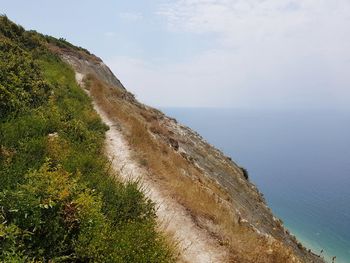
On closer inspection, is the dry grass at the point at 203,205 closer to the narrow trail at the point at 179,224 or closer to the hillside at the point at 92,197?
the hillside at the point at 92,197

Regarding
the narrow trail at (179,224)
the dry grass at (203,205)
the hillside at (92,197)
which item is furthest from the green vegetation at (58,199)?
the dry grass at (203,205)

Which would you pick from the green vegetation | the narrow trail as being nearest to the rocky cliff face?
the narrow trail

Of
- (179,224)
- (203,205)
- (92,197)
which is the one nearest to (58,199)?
(92,197)

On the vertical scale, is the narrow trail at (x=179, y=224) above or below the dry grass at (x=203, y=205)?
below

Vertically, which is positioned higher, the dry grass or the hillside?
the dry grass

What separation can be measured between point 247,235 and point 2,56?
13590mm

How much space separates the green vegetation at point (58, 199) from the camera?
6680 millimetres

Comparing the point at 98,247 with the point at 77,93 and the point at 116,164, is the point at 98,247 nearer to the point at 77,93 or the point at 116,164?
the point at 116,164

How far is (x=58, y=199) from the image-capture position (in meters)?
7.37

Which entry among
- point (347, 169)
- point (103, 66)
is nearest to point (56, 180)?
point (103, 66)

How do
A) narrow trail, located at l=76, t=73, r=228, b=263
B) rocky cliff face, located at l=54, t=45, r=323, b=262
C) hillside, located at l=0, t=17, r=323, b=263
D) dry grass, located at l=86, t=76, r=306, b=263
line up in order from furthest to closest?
rocky cliff face, located at l=54, t=45, r=323, b=262, dry grass, located at l=86, t=76, r=306, b=263, narrow trail, located at l=76, t=73, r=228, b=263, hillside, located at l=0, t=17, r=323, b=263

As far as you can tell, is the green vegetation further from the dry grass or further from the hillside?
the dry grass

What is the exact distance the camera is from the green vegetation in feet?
21.9

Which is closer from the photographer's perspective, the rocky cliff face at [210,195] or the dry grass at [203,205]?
the dry grass at [203,205]
